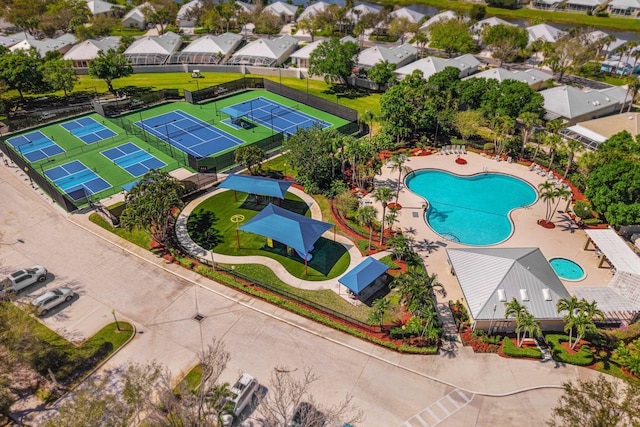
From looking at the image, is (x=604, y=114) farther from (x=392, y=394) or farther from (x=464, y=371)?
(x=392, y=394)

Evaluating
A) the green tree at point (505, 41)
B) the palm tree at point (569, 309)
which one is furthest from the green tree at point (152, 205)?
the green tree at point (505, 41)

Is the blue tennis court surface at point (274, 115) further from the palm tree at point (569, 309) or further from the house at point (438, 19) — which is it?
the house at point (438, 19)

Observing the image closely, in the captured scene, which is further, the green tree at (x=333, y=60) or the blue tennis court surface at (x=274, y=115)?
the green tree at (x=333, y=60)

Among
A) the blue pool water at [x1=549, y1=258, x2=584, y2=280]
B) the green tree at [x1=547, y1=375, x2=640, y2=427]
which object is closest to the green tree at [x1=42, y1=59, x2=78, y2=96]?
the blue pool water at [x1=549, y1=258, x2=584, y2=280]

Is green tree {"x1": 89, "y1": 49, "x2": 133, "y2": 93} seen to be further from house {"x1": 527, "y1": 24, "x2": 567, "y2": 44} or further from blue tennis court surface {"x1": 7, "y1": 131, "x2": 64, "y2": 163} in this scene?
house {"x1": 527, "y1": 24, "x2": 567, "y2": 44}

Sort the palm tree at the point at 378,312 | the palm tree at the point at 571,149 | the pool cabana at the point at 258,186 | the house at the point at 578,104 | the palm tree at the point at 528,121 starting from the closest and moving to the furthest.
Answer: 1. the palm tree at the point at 378,312
2. the pool cabana at the point at 258,186
3. the palm tree at the point at 571,149
4. the palm tree at the point at 528,121
5. the house at the point at 578,104

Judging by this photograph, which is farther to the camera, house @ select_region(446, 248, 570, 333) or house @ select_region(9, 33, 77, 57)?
house @ select_region(9, 33, 77, 57)
